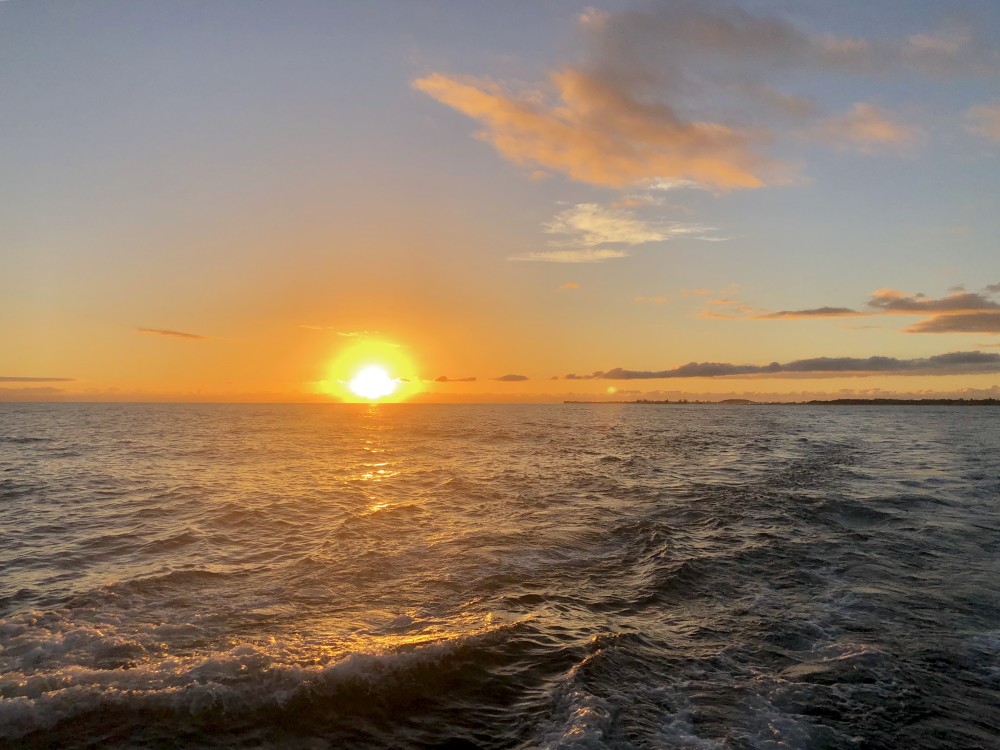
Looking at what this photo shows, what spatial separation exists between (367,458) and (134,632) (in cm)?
3406

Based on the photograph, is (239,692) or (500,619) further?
(500,619)

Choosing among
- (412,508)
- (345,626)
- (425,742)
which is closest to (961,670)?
(425,742)

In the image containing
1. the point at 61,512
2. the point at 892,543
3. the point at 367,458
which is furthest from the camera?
the point at 367,458

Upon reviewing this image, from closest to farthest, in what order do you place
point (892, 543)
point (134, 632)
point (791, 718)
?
point (791, 718), point (134, 632), point (892, 543)

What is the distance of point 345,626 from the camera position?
36.0ft

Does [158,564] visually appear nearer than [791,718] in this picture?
No

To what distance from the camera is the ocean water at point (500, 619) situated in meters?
7.79

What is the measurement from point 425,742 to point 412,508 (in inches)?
633

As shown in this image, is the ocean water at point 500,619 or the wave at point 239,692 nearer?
the wave at point 239,692

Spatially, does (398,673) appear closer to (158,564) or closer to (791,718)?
(791,718)

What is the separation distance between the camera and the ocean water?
7789mm

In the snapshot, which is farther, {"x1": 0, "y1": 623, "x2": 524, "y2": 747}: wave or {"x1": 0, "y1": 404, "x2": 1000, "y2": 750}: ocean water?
{"x1": 0, "y1": 404, "x2": 1000, "y2": 750}: ocean water

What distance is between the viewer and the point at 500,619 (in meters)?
11.4

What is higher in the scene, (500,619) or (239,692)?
(239,692)
